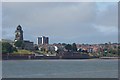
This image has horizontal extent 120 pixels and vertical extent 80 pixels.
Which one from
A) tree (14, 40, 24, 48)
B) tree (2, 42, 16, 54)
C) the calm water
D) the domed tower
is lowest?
the calm water

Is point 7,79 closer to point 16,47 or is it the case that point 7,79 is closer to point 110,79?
point 110,79

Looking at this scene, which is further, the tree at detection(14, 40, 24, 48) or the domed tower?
the domed tower

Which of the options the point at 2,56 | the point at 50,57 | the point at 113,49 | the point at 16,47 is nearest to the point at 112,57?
the point at 113,49

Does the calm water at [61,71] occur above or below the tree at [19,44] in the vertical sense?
below

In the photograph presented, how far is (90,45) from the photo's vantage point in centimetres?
8581

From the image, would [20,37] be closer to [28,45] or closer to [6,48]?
[28,45]

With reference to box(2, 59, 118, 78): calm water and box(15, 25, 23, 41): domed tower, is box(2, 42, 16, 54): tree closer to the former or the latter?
box(2, 59, 118, 78): calm water

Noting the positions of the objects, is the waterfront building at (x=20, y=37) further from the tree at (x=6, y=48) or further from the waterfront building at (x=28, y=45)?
the tree at (x=6, y=48)

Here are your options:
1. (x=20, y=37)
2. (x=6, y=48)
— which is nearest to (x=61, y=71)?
(x=6, y=48)

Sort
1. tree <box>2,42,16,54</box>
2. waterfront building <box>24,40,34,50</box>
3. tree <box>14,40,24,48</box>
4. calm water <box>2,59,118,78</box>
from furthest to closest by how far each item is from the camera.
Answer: waterfront building <box>24,40,34,50</box>, tree <box>14,40,24,48</box>, tree <box>2,42,16,54</box>, calm water <box>2,59,118,78</box>

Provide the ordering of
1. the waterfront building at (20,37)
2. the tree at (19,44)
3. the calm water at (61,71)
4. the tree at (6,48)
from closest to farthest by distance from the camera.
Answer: the calm water at (61,71) → the tree at (6,48) → the tree at (19,44) → the waterfront building at (20,37)

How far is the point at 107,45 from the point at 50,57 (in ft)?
64.6

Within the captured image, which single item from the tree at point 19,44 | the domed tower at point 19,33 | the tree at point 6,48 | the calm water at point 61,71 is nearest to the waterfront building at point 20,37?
the domed tower at point 19,33

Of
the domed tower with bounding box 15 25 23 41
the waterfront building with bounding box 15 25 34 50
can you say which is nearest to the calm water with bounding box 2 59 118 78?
the waterfront building with bounding box 15 25 34 50
